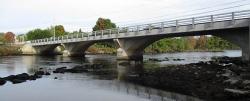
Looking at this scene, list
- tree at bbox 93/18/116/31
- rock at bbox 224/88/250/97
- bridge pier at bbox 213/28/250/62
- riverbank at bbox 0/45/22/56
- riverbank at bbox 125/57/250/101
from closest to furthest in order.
Result: 1. rock at bbox 224/88/250/97
2. riverbank at bbox 125/57/250/101
3. bridge pier at bbox 213/28/250/62
4. riverbank at bbox 0/45/22/56
5. tree at bbox 93/18/116/31

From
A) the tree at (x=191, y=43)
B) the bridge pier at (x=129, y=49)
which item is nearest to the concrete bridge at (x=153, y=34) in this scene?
the bridge pier at (x=129, y=49)

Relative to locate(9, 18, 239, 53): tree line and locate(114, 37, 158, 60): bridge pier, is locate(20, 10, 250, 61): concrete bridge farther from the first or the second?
locate(9, 18, 239, 53): tree line

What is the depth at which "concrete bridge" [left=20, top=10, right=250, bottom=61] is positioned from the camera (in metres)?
37.0

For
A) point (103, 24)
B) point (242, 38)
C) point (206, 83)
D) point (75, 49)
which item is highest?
point (103, 24)

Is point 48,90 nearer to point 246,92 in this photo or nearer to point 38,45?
point 246,92

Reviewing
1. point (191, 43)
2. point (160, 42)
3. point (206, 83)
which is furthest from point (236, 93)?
point (191, 43)

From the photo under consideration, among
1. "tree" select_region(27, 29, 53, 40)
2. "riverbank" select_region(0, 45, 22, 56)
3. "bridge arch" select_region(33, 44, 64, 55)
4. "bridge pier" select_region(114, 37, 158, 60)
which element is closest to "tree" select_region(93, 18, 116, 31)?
"tree" select_region(27, 29, 53, 40)

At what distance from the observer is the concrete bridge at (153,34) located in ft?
121

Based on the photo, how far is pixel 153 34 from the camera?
167ft

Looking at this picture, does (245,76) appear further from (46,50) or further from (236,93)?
(46,50)

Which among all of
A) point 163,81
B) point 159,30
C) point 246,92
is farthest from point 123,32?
point 246,92

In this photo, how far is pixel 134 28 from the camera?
183 ft

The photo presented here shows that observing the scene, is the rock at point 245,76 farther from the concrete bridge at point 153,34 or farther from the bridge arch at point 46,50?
the bridge arch at point 46,50

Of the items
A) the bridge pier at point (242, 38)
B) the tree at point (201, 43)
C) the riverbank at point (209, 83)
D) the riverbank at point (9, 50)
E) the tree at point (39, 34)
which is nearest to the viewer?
the riverbank at point (209, 83)
